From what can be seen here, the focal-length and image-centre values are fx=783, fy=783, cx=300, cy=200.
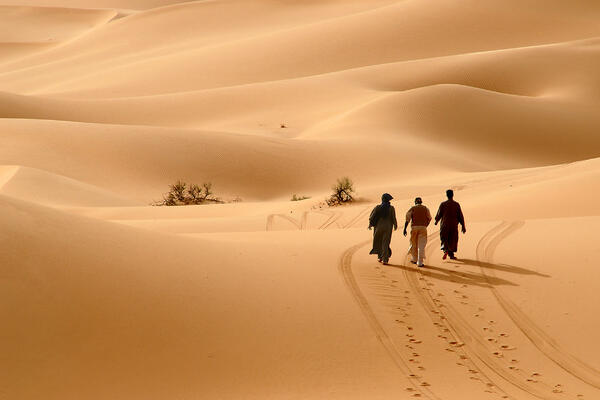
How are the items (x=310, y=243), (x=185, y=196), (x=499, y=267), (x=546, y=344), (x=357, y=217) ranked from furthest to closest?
(x=185, y=196) → (x=357, y=217) → (x=310, y=243) → (x=499, y=267) → (x=546, y=344)

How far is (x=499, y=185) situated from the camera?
20.9 m

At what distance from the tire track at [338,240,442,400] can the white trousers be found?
0.92 meters

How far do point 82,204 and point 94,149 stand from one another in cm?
963

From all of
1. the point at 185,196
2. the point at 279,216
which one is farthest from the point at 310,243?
the point at 185,196

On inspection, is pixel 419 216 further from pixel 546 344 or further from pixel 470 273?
pixel 546 344

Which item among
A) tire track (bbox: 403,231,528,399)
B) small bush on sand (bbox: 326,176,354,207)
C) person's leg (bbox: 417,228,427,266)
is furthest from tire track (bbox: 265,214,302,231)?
tire track (bbox: 403,231,528,399)

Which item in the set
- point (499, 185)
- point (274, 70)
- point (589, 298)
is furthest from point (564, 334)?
point (274, 70)

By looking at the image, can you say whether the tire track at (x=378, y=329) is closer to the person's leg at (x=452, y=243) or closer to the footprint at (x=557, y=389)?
the footprint at (x=557, y=389)

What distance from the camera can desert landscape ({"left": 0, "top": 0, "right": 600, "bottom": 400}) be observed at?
7309 millimetres

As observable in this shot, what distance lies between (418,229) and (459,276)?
1.05 meters

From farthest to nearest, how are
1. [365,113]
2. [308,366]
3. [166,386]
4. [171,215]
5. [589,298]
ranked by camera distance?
[365,113] < [171,215] < [589,298] < [308,366] < [166,386]

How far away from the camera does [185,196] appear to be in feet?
88.8

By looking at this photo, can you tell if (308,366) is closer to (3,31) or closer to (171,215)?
(171,215)

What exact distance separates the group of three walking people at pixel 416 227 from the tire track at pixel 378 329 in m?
0.53
